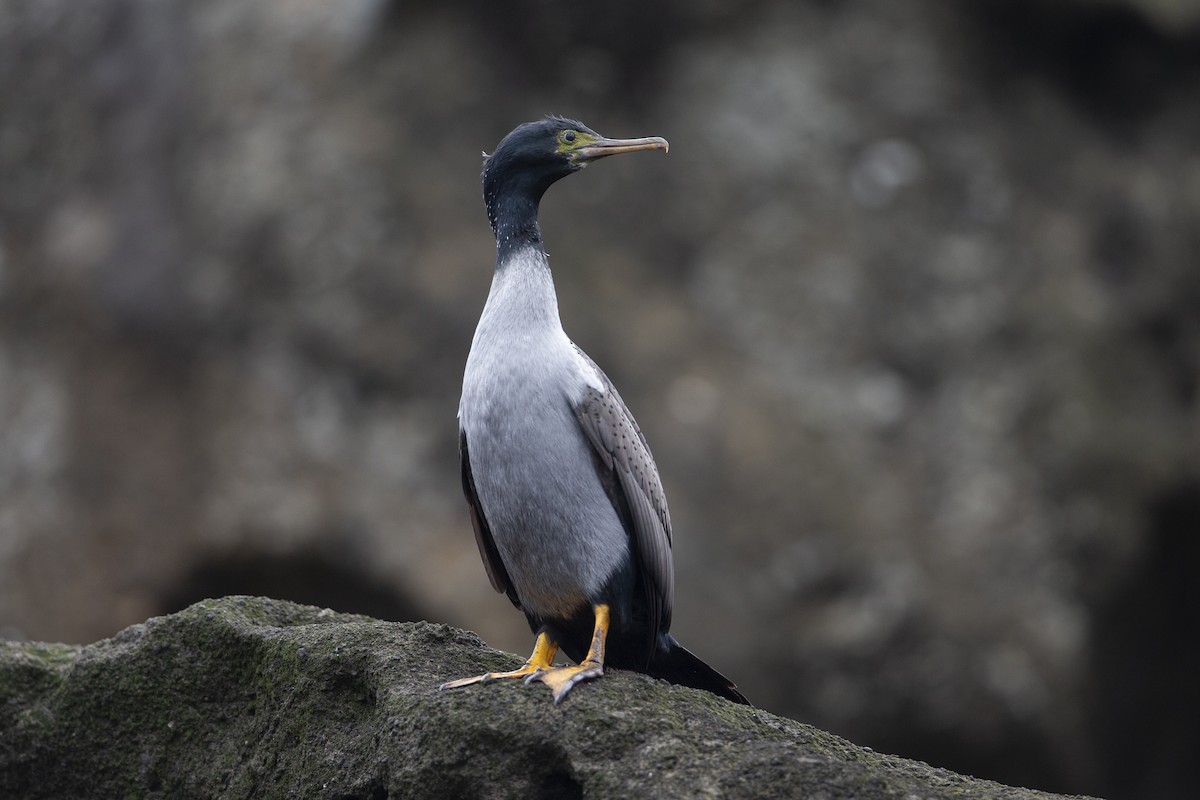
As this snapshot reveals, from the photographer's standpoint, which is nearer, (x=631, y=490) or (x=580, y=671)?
(x=580, y=671)

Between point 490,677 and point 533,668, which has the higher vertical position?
point 533,668

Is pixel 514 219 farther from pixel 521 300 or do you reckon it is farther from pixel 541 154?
pixel 521 300

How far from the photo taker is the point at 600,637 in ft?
18.8

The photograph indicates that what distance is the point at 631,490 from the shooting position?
602 centimetres

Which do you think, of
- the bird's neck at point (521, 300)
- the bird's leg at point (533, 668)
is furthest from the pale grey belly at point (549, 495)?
the bird's neck at point (521, 300)

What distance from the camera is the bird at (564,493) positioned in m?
5.89

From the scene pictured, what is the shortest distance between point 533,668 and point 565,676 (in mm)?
263

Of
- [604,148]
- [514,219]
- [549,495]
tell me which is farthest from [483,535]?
[604,148]

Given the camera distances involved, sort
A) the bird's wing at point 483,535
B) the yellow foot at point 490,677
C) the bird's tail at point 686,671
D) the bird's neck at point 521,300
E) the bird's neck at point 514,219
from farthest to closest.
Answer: the bird's neck at point 514,219 < the bird's wing at point 483,535 < the bird's neck at point 521,300 < the bird's tail at point 686,671 < the yellow foot at point 490,677

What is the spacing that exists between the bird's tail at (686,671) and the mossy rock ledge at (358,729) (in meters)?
0.36

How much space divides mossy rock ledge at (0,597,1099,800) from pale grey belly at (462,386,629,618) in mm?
452

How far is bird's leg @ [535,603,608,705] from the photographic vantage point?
5.23m

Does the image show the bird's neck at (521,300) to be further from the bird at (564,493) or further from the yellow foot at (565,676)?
the yellow foot at (565,676)

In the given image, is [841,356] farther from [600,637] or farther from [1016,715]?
[600,637]
